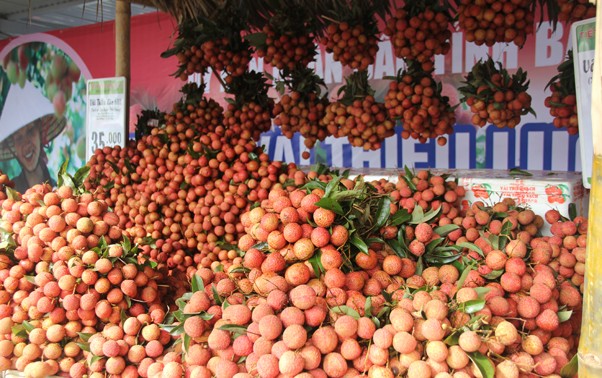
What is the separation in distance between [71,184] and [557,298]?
181cm

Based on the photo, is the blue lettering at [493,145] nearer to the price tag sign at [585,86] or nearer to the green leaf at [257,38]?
the green leaf at [257,38]

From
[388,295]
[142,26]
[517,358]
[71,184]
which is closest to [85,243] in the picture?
[71,184]

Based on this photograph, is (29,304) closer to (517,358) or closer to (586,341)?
(517,358)

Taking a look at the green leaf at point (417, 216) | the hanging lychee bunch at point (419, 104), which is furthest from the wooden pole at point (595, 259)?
the hanging lychee bunch at point (419, 104)

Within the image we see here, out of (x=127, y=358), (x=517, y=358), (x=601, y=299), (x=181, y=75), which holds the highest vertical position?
(x=181, y=75)

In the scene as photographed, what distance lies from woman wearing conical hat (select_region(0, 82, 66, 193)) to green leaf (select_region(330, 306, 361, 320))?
6595mm

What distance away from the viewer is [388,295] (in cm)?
152

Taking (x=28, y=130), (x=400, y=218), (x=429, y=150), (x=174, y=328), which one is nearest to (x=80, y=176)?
(x=174, y=328)

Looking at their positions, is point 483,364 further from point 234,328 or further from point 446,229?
point 446,229

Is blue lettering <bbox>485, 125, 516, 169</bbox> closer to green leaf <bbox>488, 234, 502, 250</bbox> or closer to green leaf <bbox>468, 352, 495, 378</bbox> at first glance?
green leaf <bbox>488, 234, 502, 250</bbox>

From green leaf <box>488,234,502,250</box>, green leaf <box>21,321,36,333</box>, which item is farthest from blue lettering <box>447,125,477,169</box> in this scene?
green leaf <box>21,321,36,333</box>

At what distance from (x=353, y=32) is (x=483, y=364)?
8.28 ft

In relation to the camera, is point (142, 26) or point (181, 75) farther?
point (142, 26)

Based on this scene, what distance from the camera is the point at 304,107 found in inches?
146
